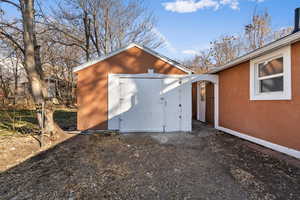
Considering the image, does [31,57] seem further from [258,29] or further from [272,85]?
[258,29]

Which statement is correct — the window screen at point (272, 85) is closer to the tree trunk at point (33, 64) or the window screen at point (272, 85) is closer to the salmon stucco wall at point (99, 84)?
the salmon stucco wall at point (99, 84)

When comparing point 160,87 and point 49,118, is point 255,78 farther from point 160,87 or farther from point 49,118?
point 49,118

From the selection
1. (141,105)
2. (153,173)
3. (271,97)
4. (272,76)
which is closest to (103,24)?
(141,105)

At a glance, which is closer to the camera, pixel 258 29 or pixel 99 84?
pixel 99 84

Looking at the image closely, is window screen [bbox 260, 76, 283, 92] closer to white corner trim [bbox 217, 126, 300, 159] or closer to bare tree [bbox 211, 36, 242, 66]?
white corner trim [bbox 217, 126, 300, 159]

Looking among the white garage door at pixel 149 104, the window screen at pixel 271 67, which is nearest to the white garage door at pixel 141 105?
the white garage door at pixel 149 104

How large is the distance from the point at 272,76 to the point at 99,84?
5.73 metres

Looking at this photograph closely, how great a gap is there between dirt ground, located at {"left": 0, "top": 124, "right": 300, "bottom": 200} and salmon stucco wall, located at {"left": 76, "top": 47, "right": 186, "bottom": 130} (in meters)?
1.49

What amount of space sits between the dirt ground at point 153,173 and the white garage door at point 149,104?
1.61 metres

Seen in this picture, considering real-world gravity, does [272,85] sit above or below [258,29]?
below

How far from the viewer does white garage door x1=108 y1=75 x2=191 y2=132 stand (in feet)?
19.9

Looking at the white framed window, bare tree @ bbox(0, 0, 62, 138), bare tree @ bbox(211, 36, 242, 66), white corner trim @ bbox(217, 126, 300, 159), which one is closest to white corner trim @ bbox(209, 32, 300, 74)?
the white framed window

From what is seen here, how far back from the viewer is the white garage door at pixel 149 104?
6.07m

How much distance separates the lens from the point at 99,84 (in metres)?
6.03
